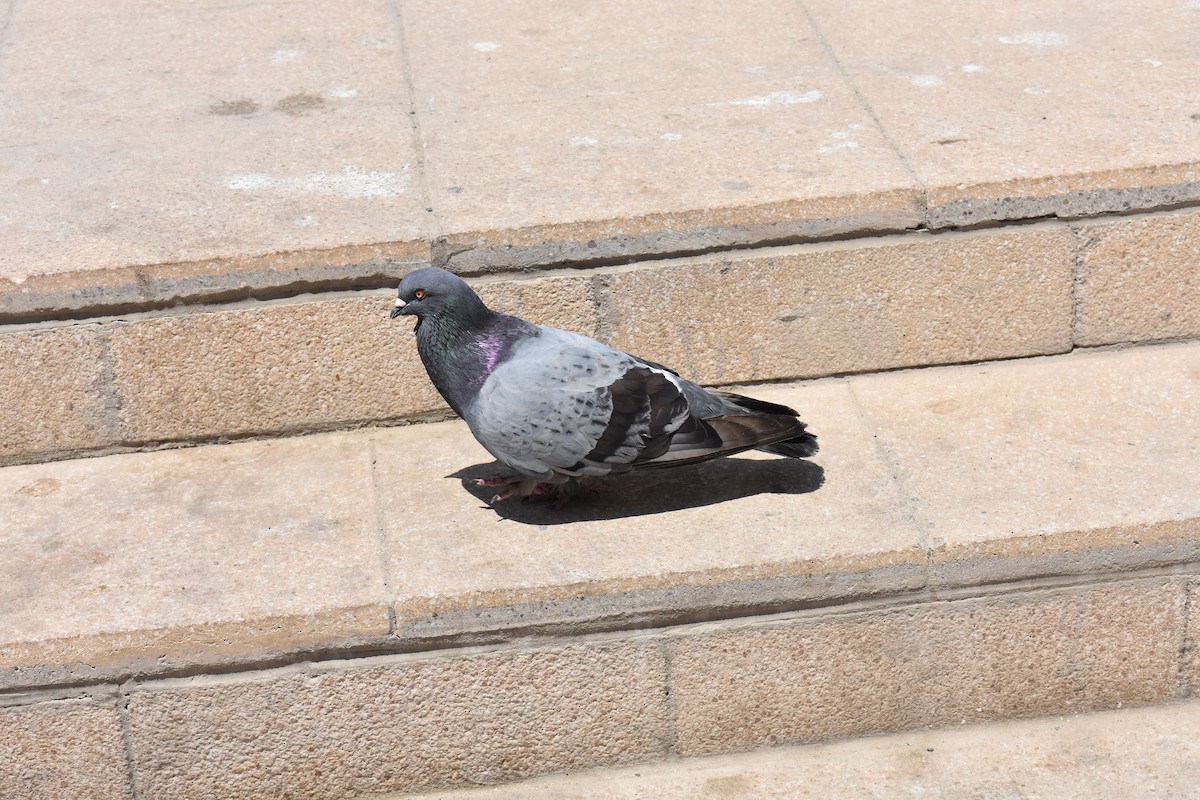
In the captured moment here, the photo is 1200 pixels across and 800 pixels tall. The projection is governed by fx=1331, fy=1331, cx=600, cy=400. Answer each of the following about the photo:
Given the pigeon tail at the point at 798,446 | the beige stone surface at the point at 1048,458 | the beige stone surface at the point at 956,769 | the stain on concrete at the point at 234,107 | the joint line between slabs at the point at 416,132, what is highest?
the joint line between slabs at the point at 416,132

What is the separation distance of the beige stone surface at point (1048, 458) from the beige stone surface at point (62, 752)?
81.1 inches

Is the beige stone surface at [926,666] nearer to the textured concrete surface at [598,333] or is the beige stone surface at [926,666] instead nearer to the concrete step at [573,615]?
the concrete step at [573,615]

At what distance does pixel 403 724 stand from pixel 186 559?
27.4 inches

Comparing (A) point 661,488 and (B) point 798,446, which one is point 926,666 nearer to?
(B) point 798,446

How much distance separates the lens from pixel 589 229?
12.5 ft

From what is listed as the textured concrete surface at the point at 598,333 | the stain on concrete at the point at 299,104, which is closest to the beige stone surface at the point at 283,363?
the textured concrete surface at the point at 598,333

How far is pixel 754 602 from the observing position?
129 inches

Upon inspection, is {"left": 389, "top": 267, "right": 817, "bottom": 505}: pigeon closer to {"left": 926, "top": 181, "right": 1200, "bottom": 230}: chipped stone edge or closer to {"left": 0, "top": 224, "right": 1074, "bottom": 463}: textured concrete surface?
{"left": 0, "top": 224, "right": 1074, "bottom": 463}: textured concrete surface

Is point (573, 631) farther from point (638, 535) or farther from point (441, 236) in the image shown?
point (441, 236)

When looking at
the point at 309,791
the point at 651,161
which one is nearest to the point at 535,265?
the point at 651,161

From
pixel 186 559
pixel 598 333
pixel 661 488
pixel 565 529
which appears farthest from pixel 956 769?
pixel 186 559

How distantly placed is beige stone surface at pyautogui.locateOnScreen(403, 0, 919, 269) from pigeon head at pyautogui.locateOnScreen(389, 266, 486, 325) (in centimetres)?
50

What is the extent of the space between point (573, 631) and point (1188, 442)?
5.79 feet

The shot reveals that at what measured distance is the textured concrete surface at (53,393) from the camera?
368 cm
